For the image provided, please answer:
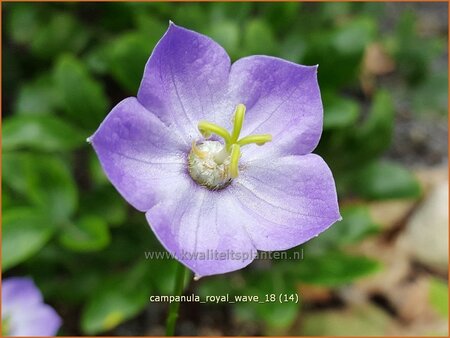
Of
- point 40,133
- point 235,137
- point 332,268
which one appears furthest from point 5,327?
point 235,137

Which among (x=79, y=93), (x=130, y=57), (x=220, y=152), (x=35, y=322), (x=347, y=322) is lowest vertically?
(x=347, y=322)

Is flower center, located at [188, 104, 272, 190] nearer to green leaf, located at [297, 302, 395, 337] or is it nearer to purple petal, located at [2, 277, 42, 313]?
purple petal, located at [2, 277, 42, 313]

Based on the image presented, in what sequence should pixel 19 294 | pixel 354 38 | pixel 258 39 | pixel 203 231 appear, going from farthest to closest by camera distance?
pixel 354 38, pixel 258 39, pixel 19 294, pixel 203 231

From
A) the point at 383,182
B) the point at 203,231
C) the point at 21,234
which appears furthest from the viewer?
the point at 383,182

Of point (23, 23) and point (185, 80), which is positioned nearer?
point (185, 80)

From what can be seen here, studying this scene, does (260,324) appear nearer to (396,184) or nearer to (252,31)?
(396,184)

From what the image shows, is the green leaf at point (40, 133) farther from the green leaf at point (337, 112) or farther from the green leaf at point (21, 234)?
the green leaf at point (337, 112)

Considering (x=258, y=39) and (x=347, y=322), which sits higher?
(x=258, y=39)

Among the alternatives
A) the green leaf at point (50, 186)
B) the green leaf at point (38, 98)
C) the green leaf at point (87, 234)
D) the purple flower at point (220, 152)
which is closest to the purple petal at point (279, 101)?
the purple flower at point (220, 152)

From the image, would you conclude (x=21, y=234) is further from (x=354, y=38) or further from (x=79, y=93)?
(x=354, y=38)

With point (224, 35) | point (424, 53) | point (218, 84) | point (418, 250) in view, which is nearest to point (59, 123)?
point (224, 35)
